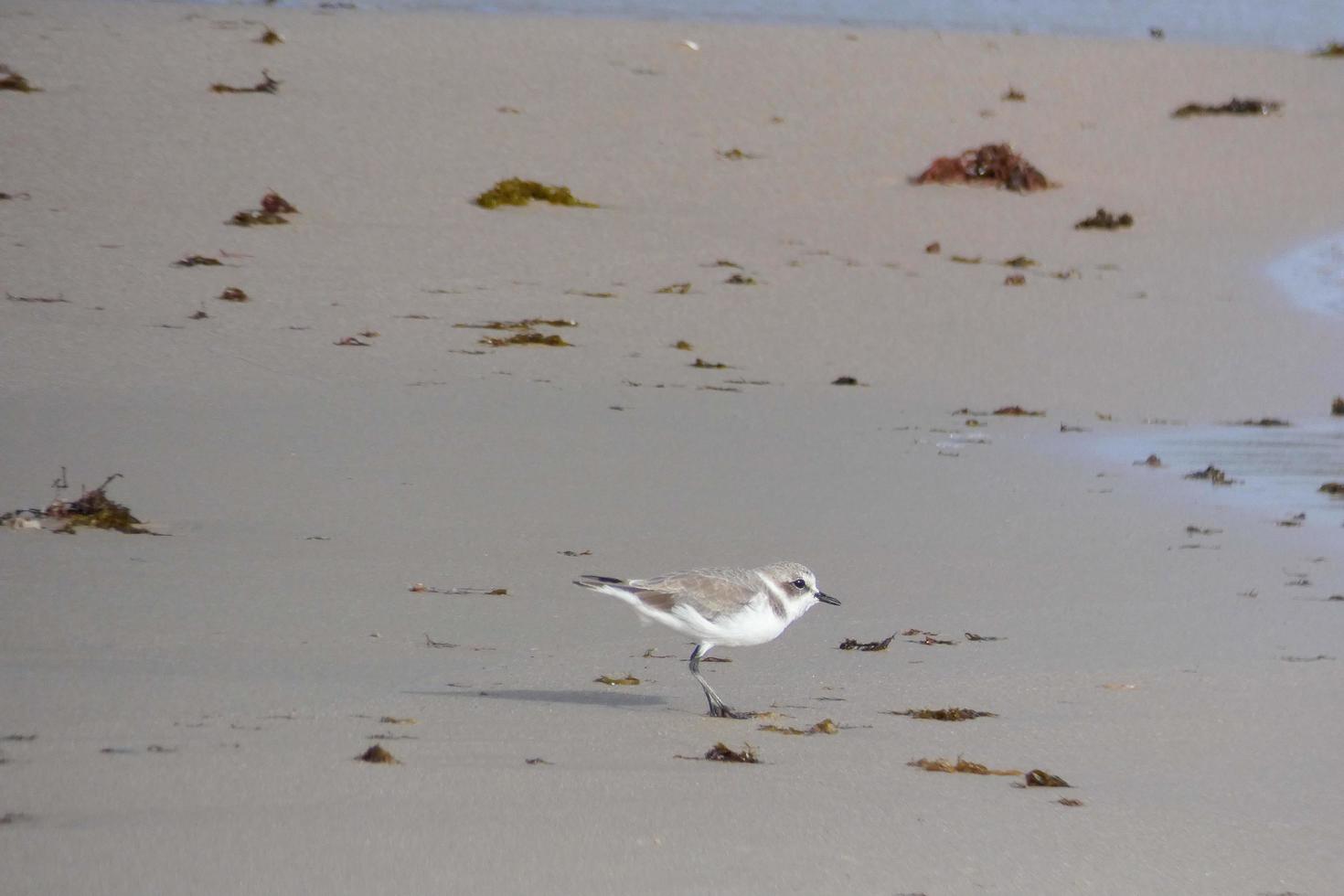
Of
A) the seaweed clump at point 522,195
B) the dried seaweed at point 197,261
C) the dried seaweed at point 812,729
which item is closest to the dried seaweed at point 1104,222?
the seaweed clump at point 522,195

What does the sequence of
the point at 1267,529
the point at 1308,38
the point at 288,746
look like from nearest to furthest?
the point at 288,746, the point at 1267,529, the point at 1308,38

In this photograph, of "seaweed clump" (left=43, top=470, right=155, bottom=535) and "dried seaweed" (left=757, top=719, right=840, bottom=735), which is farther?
"seaweed clump" (left=43, top=470, right=155, bottom=535)

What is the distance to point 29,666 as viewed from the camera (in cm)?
432

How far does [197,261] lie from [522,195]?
9.79ft

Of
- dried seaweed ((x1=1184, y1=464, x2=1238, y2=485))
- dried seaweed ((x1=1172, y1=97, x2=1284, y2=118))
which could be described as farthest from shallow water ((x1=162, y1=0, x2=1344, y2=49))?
dried seaweed ((x1=1184, y1=464, x2=1238, y2=485))

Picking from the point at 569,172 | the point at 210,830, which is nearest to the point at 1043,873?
the point at 210,830

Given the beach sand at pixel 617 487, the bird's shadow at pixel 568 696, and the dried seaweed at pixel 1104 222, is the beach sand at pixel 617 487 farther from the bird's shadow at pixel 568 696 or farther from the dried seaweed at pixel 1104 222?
the dried seaweed at pixel 1104 222

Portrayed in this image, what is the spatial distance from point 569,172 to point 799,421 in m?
6.05

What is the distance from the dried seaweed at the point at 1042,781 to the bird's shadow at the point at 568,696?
1090mm

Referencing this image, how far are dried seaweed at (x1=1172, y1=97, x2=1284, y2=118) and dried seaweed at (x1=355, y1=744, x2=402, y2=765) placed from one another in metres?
15.3

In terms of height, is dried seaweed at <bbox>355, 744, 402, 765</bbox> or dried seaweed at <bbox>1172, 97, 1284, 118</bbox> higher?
dried seaweed at <bbox>1172, 97, 1284, 118</bbox>

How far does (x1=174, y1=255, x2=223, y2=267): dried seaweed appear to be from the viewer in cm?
1020

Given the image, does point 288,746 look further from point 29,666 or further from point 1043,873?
point 1043,873

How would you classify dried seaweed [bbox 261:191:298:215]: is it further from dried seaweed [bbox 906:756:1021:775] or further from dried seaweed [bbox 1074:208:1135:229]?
dried seaweed [bbox 906:756:1021:775]
